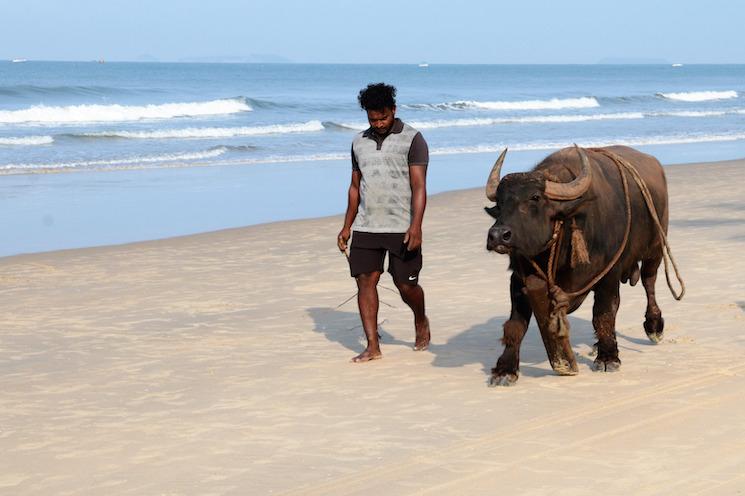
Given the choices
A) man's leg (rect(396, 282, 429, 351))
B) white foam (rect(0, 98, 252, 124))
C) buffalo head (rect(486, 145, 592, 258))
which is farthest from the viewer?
white foam (rect(0, 98, 252, 124))

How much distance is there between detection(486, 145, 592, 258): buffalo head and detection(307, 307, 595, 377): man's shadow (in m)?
1.12

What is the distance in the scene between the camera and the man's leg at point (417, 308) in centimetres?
786

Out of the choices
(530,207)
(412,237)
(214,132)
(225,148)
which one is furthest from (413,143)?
(214,132)

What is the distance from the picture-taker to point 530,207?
6.52 m

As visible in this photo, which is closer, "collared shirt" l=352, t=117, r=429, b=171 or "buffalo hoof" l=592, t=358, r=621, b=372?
"buffalo hoof" l=592, t=358, r=621, b=372

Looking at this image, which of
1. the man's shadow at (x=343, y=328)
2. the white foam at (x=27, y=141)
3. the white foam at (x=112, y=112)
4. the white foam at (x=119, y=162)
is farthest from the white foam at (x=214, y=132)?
the man's shadow at (x=343, y=328)

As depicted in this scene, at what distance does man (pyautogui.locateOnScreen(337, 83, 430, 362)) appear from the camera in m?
7.54

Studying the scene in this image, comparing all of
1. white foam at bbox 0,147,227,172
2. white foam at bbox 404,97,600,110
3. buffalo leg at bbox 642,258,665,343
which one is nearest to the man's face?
buffalo leg at bbox 642,258,665,343

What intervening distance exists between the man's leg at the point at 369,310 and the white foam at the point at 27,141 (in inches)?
951

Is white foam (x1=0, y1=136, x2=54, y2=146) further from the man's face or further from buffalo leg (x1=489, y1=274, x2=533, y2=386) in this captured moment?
buffalo leg (x1=489, y1=274, x2=533, y2=386)

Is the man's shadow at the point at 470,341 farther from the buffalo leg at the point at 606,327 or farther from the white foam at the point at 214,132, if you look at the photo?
the white foam at the point at 214,132

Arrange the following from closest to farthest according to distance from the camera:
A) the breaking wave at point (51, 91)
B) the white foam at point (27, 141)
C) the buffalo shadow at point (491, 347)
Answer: the buffalo shadow at point (491, 347), the white foam at point (27, 141), the breaking wave at point (51, 91)

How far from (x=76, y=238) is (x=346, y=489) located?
9791 millimetres

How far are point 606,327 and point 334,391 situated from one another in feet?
5.50
